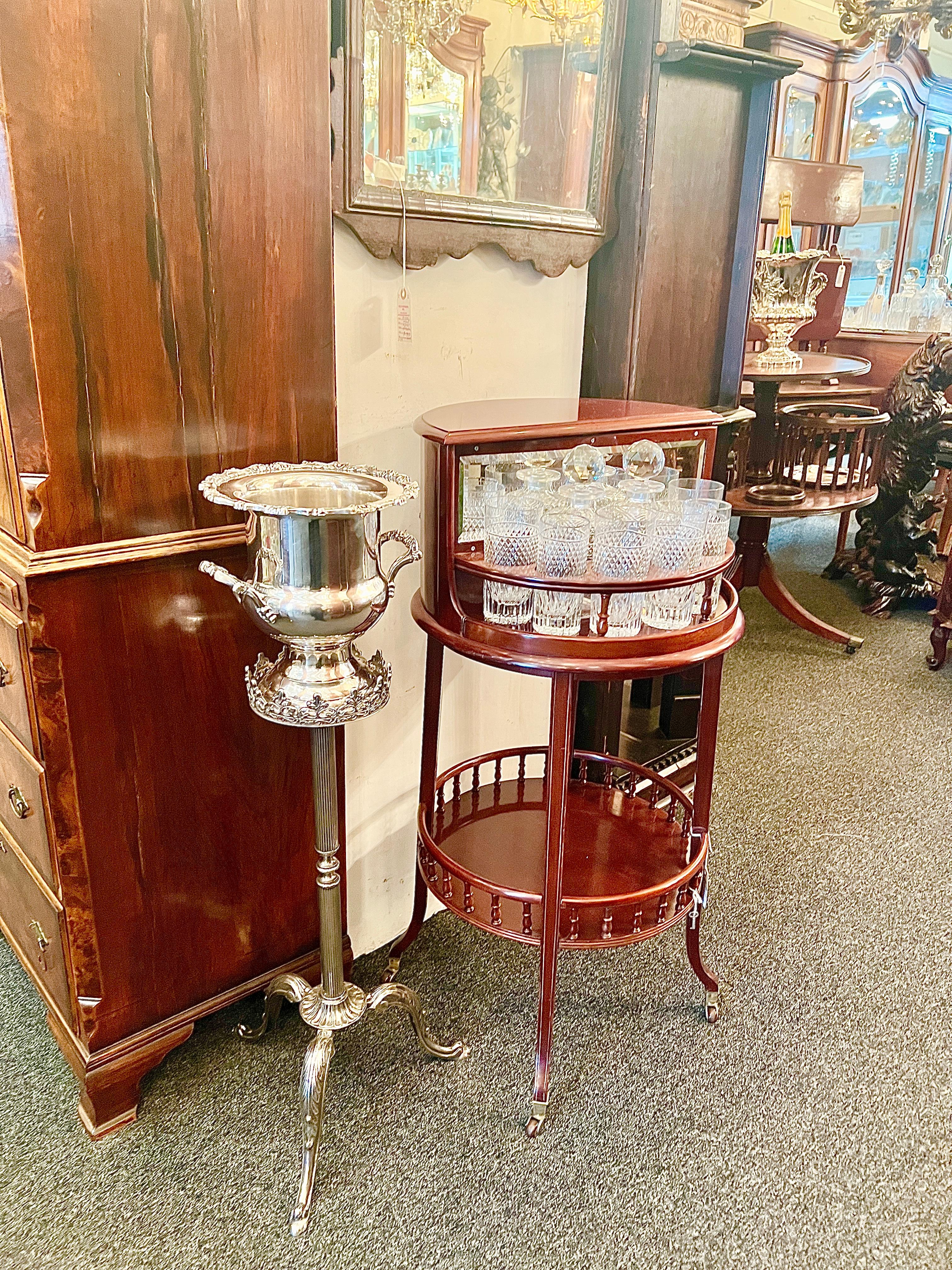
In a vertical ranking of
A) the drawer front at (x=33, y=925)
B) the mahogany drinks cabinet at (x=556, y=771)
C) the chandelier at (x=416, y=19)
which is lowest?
the drawer front at (x=33, y=925)

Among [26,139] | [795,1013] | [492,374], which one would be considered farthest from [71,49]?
[795,1013]

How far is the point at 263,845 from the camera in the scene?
157 centimetres

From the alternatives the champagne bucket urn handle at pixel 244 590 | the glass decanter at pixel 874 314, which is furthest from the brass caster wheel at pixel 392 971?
the glass decanter at pixel 874 314

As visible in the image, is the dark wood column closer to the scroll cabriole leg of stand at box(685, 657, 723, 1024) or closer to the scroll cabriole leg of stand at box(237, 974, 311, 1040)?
the scroll cabriole leg of stand at box(685, 657, 723, 1024)

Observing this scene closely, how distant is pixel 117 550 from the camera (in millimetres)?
1249

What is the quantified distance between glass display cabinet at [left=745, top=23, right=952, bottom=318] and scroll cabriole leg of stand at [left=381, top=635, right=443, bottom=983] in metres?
3.55

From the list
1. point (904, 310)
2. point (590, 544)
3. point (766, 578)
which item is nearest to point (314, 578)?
point (590, 544)

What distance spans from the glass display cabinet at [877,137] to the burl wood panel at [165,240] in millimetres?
3423

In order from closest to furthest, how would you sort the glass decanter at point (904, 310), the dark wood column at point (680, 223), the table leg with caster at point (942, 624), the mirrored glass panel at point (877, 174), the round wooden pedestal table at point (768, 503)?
the dark wood column at point (680, 223) < the round wooden pedestal table at point (768, 503) < the table leg with caster at point (942, 624) < the glass decanter at point (904, 310) < the mirrored glass panel at point (877, 174)

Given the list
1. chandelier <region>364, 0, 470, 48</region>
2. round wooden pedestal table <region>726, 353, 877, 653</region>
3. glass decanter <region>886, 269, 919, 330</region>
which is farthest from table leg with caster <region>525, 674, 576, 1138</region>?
glass decanter <region>886, 269, 919, 330</region>

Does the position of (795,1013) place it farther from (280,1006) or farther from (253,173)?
(253,173)

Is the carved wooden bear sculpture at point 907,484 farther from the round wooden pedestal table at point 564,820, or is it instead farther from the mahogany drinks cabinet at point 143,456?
the mahogany drinks cabinet at point 143,456

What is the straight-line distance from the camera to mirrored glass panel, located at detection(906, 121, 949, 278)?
582 cm

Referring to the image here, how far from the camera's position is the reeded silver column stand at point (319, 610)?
3.81ft
